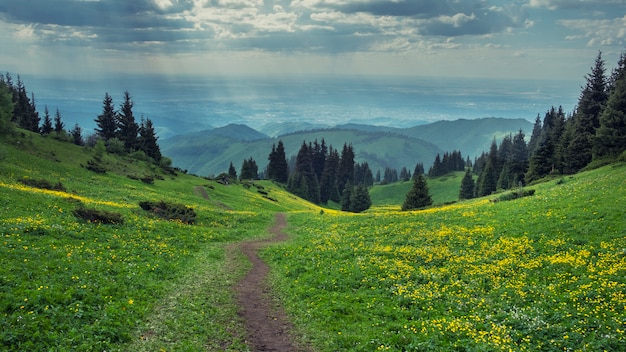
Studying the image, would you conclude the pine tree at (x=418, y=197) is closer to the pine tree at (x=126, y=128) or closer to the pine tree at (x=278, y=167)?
the pine tree at (x=126, y=128)

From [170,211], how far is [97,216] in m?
10.2

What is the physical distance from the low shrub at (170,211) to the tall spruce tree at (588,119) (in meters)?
64.3

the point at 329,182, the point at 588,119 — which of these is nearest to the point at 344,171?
the point at 329,182

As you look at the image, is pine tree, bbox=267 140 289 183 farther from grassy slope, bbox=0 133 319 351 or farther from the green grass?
grassy slope, bbox=0 133 319 351

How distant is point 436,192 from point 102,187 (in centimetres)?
12412

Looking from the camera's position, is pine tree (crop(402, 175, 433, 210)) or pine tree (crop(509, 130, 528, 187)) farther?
pine tree (crop(509, 130, 528, 187))

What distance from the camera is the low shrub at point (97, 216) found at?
26.7 m

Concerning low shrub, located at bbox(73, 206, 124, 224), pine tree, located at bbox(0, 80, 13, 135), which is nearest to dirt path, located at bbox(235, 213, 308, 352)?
low shrub, located at bbox(73, 206, 124, 224)

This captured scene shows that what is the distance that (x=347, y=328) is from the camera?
15125 mm

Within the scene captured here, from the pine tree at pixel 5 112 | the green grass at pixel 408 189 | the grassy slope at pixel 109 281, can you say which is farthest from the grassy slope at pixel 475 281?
the green grass at pixel 408 189

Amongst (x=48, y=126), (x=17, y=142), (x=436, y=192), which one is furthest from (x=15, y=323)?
(x=436, y=192)

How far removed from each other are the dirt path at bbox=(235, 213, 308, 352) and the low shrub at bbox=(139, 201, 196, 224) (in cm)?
1445

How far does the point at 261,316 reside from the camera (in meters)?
16.8

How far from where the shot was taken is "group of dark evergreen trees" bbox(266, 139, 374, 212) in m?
117
